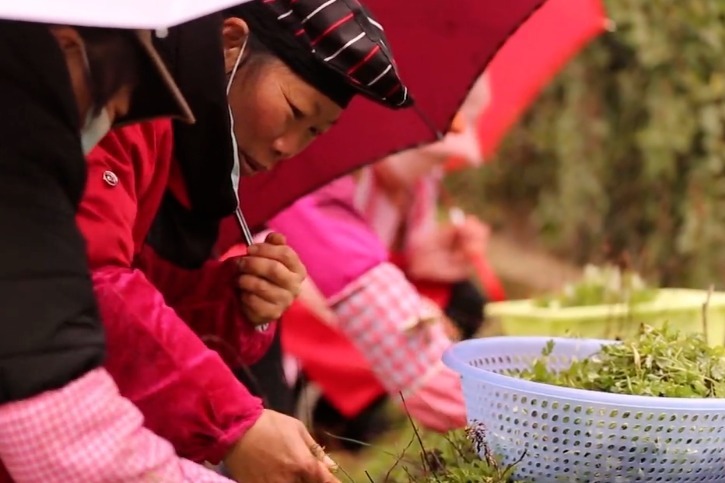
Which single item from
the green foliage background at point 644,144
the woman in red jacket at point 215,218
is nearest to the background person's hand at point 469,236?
the woman in red jacket at point 215,218

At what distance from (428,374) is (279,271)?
0.58 metres

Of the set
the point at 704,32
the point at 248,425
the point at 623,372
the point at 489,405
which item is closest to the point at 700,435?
the point at 623,372

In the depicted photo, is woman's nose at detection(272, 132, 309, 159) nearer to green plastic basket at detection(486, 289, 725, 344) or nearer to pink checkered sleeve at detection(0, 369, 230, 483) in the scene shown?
pink checkered sleeve at detection(0, 369, 230, 483)

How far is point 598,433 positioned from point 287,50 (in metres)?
0.52

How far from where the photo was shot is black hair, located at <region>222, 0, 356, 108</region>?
1187mm

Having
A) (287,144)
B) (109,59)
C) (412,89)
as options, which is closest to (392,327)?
(412,89)

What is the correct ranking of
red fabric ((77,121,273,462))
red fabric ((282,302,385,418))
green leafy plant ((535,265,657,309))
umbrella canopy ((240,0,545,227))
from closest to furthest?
1. red fabric ((77,121,273,462))
2. umbrella canopy ((240,0,545,227))
3. green leafy plant ((535,265,657,309))
4. red fabric ((282,302,385,418))

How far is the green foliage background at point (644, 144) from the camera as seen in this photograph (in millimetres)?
3863

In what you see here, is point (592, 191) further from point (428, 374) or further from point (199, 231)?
point (199, 231)

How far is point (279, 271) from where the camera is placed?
4.10 ft

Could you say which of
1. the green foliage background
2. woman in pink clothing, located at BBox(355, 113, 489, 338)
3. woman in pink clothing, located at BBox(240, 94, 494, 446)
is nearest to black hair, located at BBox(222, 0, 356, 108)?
woman in pink clothing, located at BBox(240, 94, 494, 446)

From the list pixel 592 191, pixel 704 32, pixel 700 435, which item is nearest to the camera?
pixel 700 435

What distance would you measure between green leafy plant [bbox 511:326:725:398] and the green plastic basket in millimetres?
594

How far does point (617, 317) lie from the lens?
76.4 inches
